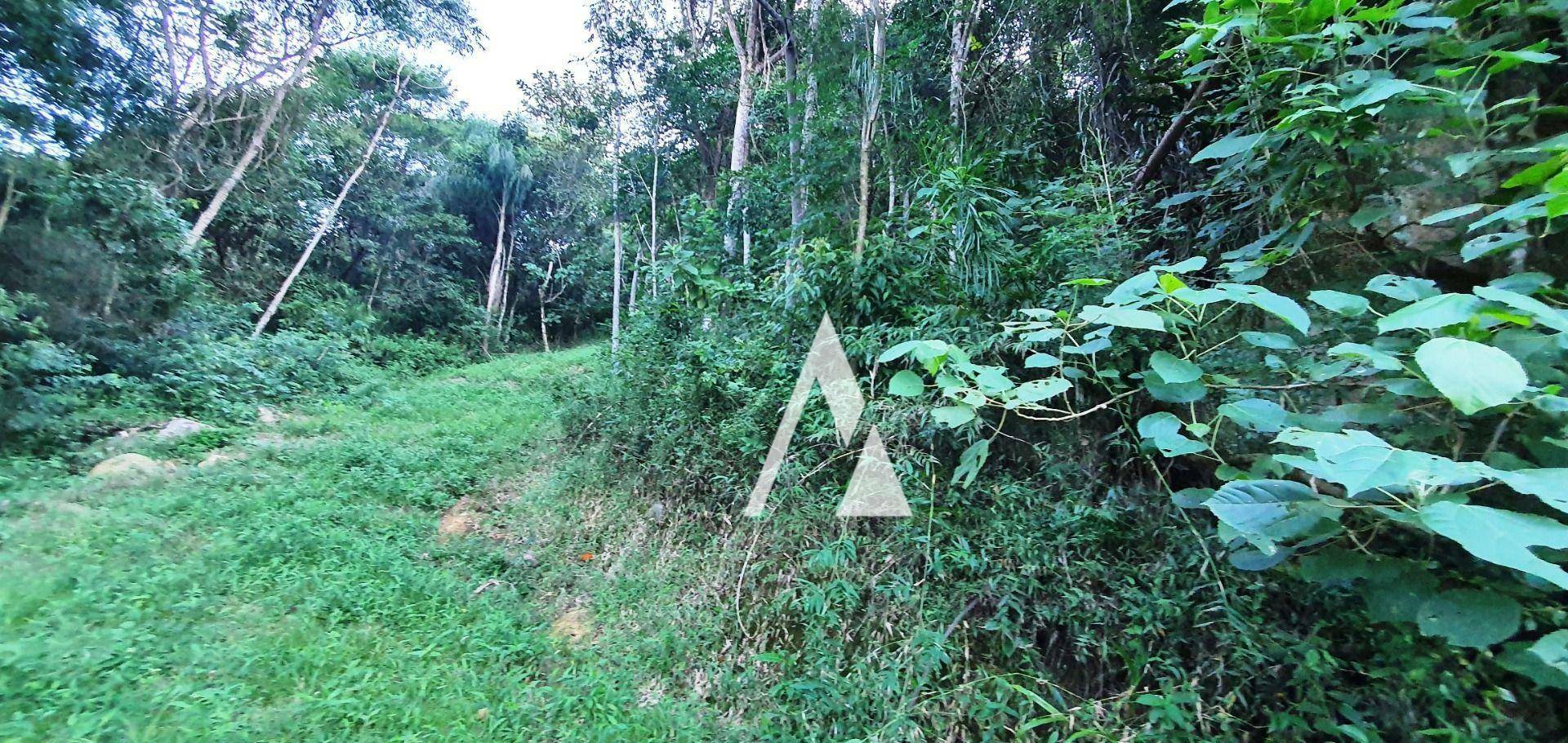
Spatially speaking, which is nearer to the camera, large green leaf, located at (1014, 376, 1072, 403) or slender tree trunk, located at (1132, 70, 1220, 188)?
large green leaf, located at (1014, 376, 1072, 403)

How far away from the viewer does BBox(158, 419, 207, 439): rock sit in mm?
4180

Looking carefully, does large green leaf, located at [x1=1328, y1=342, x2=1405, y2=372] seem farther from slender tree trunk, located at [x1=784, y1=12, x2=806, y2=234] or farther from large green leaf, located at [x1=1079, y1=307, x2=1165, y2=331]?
slender tree trunk, located at [x1=784, y1=12, x2=806, y2=234]

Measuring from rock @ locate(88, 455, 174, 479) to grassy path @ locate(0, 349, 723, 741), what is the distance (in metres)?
0.14

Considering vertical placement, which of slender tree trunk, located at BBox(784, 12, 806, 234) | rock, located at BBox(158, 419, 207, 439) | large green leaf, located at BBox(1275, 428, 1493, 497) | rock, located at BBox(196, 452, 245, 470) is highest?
slender tree trunk, located at BBox(784, 12, 806, 234)

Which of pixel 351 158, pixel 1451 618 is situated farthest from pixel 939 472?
pixel 351 158

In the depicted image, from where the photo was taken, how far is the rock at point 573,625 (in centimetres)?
226

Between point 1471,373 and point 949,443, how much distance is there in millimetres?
1266

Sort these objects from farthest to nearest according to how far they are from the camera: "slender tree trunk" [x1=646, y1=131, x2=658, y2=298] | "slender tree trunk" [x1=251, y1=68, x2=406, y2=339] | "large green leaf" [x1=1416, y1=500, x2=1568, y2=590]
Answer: "slender tree trunk" [x1=251, y1=68, x2=406, y2=339], "slender tree trunk" [x1=646, y1=131, x2=658, y2=298], "large green leaf" [x1=1416, y1=500, x2=1568, y2=590]

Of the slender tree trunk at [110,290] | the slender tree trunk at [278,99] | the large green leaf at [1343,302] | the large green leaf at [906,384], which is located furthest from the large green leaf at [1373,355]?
the slender tree trunk at [278,99]

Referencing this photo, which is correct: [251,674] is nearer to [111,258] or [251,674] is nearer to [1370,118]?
[1370,118]

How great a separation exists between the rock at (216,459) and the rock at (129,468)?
14 centimetres

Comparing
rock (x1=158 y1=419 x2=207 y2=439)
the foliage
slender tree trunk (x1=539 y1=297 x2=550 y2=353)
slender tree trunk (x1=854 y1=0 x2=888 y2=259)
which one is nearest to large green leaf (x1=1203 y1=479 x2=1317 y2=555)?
the foliage

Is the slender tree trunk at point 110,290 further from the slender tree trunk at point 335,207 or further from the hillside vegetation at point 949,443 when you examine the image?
the slender tree trunk at point 335,207

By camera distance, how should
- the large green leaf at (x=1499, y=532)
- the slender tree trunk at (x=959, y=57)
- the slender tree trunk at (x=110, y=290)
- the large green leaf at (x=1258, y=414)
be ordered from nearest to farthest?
the large green leaf at (x=1499, y=532), the large green leaf at (x=1258, y=414), the slender tree trunk at (x=959, y=57), the slender tree trunk at (x=110, y=290)
